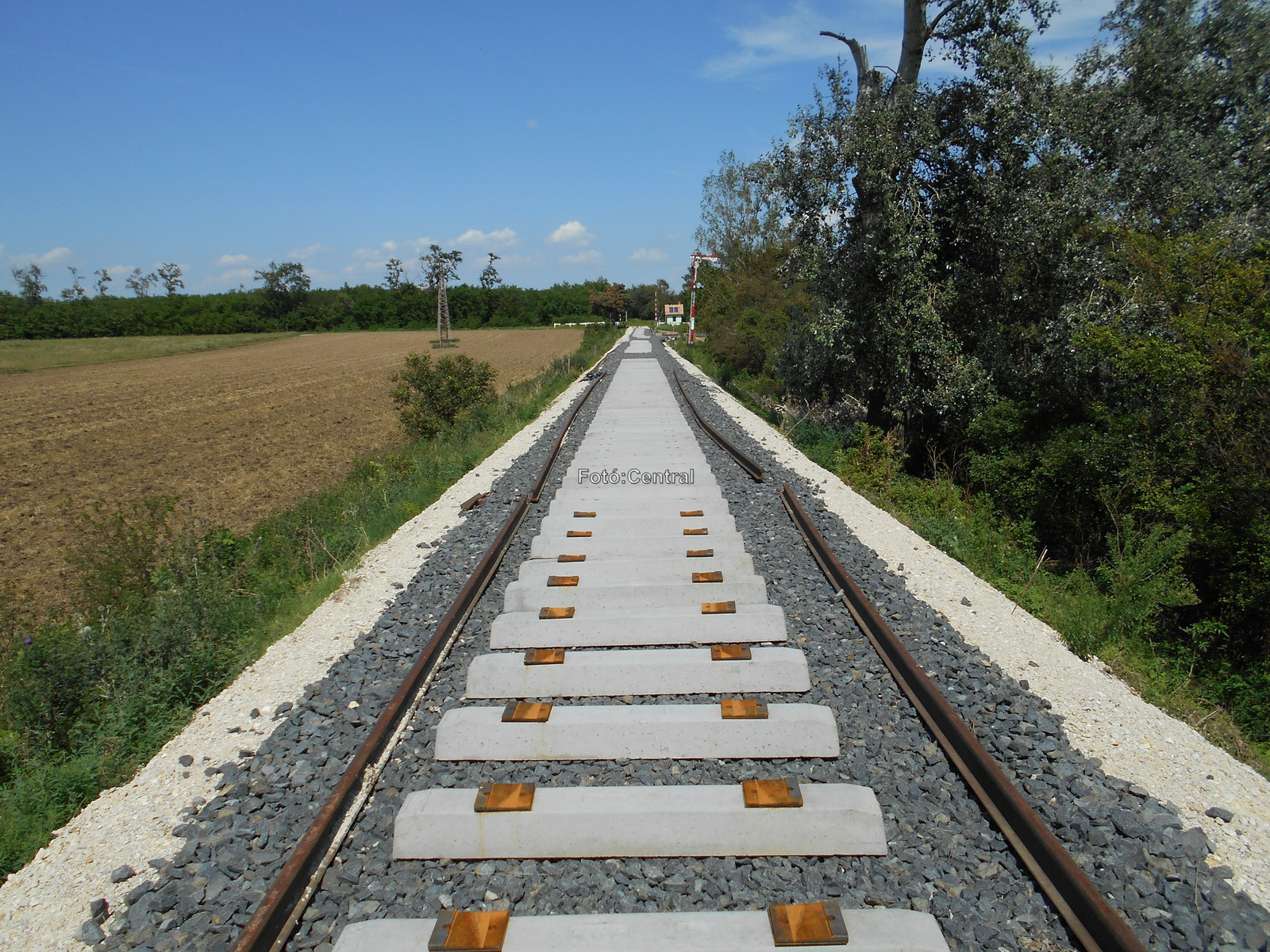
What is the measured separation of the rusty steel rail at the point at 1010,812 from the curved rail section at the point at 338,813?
281cm

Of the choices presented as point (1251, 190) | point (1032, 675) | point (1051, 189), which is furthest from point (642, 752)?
point (1251, 190)

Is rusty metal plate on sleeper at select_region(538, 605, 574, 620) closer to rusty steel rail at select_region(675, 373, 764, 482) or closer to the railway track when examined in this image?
the railway track

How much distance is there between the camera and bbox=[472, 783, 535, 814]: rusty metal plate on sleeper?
282 cm

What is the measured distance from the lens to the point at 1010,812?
281cm

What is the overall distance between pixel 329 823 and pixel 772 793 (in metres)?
1.90

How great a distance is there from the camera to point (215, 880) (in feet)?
8.56

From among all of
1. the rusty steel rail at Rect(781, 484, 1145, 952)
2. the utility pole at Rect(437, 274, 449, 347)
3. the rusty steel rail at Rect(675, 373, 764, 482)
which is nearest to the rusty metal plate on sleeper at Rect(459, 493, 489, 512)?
the rusty steel rail at Rect(675, 373, 764, 482)

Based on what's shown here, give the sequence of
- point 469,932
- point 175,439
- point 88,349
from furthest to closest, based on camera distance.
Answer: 1. point 88,349
2. point 175,439
3. point 469,932

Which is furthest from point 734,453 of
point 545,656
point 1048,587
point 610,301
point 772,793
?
point 610,301

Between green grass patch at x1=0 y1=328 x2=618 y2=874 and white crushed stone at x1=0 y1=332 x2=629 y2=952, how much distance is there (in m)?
0.32

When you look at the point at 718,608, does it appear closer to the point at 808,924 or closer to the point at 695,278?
the point at 808,924

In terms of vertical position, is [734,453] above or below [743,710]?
above

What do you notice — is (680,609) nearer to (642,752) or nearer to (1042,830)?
(642,752)

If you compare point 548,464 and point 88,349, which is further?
point 88,349
